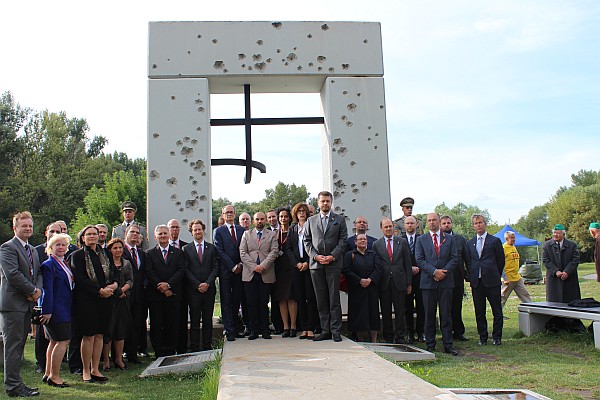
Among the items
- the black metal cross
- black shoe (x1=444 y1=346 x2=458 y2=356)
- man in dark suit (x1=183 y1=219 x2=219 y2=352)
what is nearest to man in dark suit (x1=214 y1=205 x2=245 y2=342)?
man in dark suit (x1=183 y1=219 x2=219 y2=352)

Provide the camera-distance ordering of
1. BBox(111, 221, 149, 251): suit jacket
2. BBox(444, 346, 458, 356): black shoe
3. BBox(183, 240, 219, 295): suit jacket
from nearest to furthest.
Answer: BBox(444, 346, 458, 356): black shoe, BBox(183, 240, 219, 295): suit jacket, BBox(111, 221, 149, 251): suit jacket

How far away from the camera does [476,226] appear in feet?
25.4

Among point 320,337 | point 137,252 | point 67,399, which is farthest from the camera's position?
point 137,252

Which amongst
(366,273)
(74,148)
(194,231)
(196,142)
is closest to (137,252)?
(194,231)

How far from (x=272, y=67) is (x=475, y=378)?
497cm

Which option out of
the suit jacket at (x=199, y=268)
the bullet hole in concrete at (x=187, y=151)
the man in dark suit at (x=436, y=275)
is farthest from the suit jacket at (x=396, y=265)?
the bullet hole in concrete at (x=187, y=151)

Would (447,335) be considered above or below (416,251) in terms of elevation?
below

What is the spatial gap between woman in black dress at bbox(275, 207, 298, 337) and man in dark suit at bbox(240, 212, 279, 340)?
0.11m

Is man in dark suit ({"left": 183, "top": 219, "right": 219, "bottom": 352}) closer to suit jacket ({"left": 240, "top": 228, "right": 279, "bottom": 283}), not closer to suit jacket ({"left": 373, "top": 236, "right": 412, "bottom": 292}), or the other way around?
suit jacket ({"left": 240, "top": 228, "right": 279, "bottom": 283})

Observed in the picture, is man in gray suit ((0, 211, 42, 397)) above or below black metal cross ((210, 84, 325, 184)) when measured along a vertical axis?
below

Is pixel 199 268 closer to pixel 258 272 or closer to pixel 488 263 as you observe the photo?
pixel 258 272

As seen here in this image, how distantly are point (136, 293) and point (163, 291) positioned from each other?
14.4 inches

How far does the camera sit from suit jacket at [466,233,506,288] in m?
7.66

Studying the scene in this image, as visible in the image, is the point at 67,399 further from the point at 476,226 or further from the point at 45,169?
the point at 45,169
